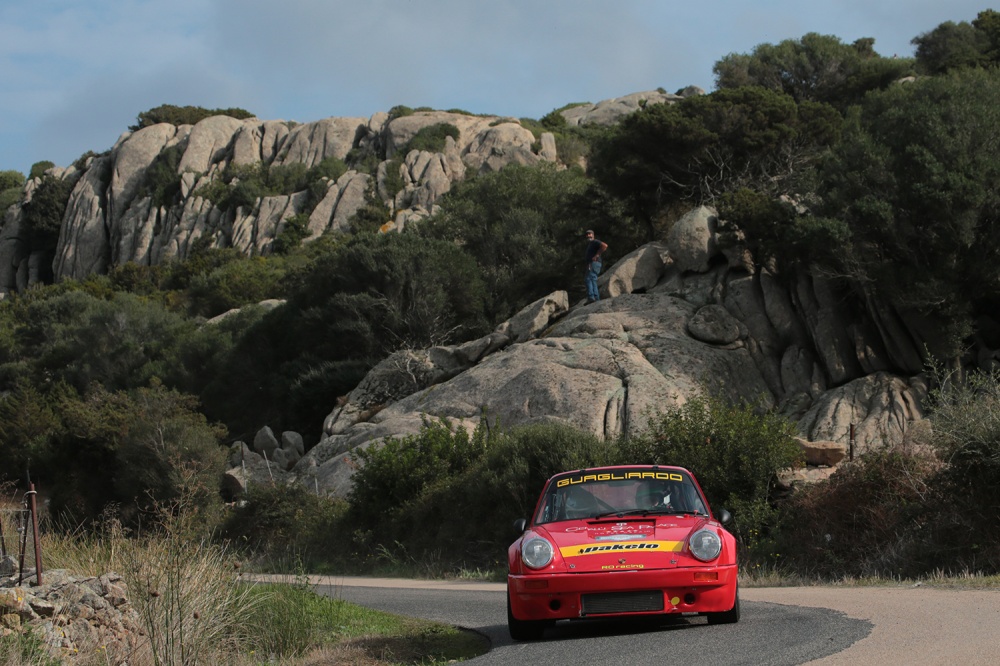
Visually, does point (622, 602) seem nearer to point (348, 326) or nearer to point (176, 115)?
point (348, 326)

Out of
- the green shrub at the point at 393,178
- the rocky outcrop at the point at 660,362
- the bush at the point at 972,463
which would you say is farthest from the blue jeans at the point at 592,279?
the green shrub at the point at 393,178

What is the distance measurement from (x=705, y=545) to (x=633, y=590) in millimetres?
768

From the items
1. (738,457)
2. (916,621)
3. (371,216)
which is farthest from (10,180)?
(916,621)

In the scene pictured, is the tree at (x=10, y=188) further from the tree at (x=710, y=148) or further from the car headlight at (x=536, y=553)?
the car headlight at (x=536, y=553)

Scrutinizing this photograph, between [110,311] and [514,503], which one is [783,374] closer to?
[514,503]

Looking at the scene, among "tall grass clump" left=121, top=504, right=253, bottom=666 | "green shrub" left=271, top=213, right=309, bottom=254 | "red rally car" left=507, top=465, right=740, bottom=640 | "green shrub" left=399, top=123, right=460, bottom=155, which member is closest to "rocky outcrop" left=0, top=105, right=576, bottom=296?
"green shrub" left=271, top=213, right=309, bottom=254

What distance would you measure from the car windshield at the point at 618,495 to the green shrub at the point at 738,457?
318 inches

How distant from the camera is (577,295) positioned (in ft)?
132

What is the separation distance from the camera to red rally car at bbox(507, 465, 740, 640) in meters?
9.68

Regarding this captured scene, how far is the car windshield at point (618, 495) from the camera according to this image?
1109 cm

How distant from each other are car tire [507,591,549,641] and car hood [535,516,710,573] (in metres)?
0.66

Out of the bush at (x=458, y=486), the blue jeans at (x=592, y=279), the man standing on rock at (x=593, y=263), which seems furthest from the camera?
the blue jeans at (x=592, y=279)

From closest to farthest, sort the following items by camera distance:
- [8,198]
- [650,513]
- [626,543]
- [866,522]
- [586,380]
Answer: [626,543] < [650,513] < [866,522] < [586,380] < [8,198]

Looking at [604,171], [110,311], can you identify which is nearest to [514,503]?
[604,171]
